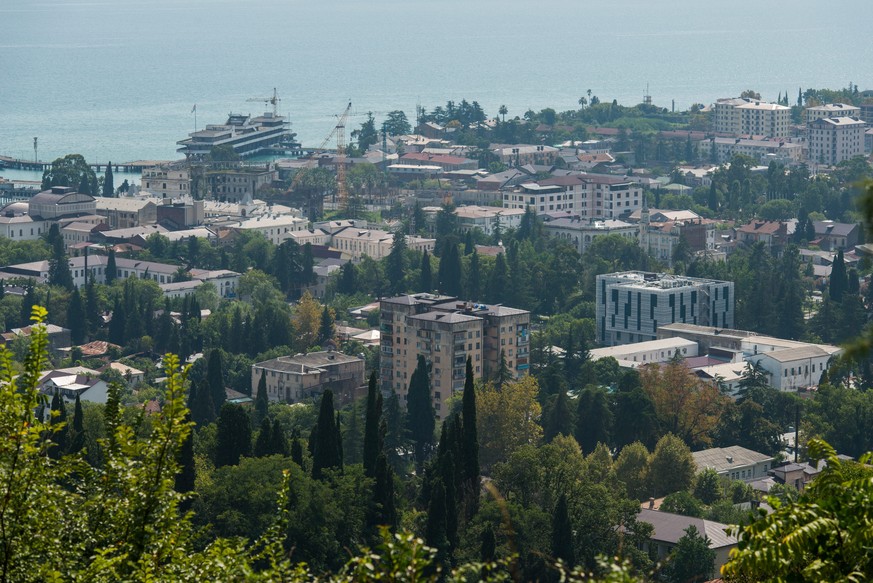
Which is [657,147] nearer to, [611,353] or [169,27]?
[611,353]

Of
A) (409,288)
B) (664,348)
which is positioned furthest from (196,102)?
(664,348)

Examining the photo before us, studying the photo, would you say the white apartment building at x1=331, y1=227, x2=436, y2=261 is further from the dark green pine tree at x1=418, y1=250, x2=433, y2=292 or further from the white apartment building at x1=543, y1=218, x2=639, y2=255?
the white apartment building at x1=543, y1=218, x2=639, y2=255

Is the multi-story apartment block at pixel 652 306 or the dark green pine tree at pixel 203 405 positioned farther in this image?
the multi-story apartment block at pixel 652 306

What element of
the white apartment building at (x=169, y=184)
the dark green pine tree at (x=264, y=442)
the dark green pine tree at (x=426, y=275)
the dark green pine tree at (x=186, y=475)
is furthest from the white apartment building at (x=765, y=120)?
the dark green pine tree at (x=186, y=475)

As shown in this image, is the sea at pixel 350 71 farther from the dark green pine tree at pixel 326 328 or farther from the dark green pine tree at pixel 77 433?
the dark green pine tree at pixel 77 433

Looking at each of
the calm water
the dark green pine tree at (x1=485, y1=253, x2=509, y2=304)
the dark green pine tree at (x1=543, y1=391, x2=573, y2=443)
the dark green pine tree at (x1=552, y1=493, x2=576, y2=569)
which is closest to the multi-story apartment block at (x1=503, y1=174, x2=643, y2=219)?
the dark green pine tree at (x1=485, y1=253, x2=509, y2=304)

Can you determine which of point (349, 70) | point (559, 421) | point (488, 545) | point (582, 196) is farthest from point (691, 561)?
point (349, 70)

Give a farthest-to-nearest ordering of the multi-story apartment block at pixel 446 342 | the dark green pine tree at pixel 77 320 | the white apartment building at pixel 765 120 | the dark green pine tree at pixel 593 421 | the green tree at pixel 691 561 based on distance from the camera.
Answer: the white apartment building at pixel 765 120
the dark green pine tree at pixel 77 320
the multi-story apartment block at pixel 446 342
the dark green pine tree at pixel 593 421
the green tree at pixel 691 561
